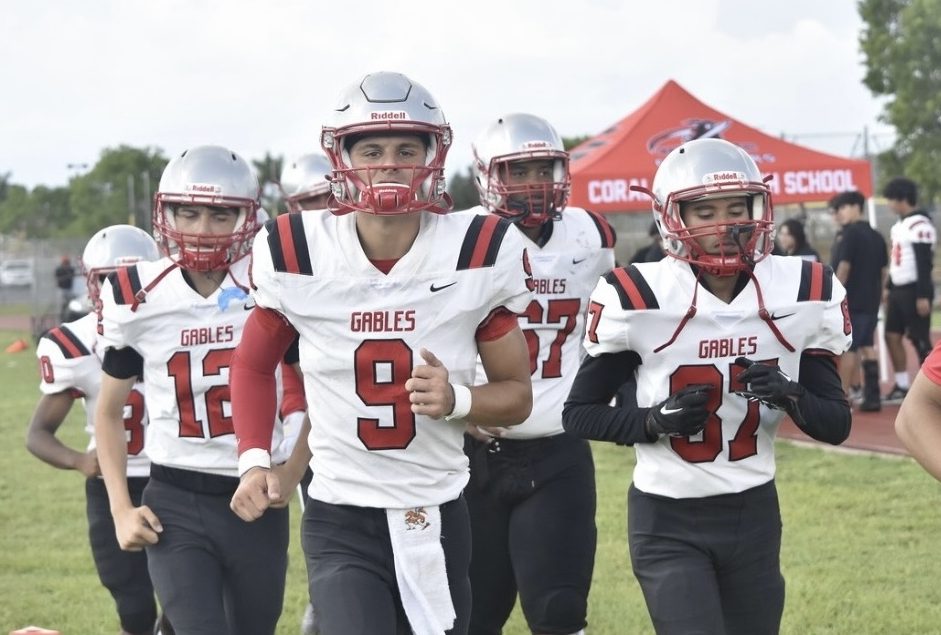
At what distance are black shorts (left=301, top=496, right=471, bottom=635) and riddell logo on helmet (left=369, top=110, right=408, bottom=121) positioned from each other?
979 mm

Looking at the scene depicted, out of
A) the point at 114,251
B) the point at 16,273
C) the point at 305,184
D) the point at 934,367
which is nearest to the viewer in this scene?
the point at 934,367

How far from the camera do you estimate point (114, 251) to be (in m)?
5.43

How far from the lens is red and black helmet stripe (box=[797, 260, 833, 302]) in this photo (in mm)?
3730

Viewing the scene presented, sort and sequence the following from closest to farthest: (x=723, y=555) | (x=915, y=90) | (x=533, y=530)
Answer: (x=723, y=555) → (x=533, y=530) → (x=915, y=90)

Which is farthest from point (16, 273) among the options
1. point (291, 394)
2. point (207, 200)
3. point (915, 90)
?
point (207, 200)

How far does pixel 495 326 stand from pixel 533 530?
147 cm

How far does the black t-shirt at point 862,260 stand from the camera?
11.1 m

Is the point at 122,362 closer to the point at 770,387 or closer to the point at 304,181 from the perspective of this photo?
the point at 770,387

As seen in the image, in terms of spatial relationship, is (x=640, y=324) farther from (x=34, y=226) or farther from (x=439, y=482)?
(x=34, y=226)

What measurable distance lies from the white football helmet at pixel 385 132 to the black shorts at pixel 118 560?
2176 mm

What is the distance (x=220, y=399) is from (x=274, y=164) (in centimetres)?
8059

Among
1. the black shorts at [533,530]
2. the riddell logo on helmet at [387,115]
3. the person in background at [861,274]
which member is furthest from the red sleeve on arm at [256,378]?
the person in background at [861,274]

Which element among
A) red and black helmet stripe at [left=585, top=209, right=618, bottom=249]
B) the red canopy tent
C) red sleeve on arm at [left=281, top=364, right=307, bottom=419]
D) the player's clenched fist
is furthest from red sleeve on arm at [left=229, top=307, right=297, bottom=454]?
the red canopy tent

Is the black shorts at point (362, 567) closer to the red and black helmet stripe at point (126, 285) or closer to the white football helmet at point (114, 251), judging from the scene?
the red and black helmet stripe at point (126, 285)
